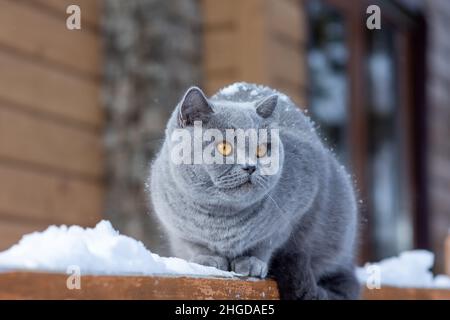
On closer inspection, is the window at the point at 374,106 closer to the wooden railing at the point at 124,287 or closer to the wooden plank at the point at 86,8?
the wooden plank at the point at 86,8

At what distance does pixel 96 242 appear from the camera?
0.88 meters

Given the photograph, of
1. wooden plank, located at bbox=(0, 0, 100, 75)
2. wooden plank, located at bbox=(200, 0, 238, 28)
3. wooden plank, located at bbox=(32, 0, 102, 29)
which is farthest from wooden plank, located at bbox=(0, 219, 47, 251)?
wooden plank, located at bbox=(200, 0, 238, 28)

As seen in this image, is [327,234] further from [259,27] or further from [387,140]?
[387,140]

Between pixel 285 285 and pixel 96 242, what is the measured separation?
1.38 feet

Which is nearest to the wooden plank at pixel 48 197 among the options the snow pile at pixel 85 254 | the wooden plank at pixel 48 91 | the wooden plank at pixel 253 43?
the wooden plank at pixel 48 91

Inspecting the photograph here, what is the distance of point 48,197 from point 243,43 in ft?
2.55

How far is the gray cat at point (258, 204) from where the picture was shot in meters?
1.12

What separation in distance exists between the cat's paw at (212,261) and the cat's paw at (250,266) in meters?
0.02

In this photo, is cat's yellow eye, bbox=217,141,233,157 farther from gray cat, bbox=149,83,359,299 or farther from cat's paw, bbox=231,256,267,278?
cat's paw, bbox=231,256,267,278

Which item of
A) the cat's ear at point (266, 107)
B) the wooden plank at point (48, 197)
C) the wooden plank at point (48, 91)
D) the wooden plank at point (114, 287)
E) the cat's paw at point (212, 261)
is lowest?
the wooden plank at point (114, 287)

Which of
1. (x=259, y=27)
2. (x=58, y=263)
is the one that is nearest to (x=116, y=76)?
(x=259, y=27)

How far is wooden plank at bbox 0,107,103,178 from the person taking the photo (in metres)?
2.14

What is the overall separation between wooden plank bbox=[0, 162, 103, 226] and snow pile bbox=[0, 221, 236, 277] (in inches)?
46.4

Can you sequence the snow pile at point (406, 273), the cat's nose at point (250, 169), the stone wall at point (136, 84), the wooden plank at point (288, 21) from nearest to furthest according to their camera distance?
the cat's nose at point (250, 169) → the snow pile at point (406, 273) → the stone wall at point (136, 84) → the wooden plank at point (288, 21)
